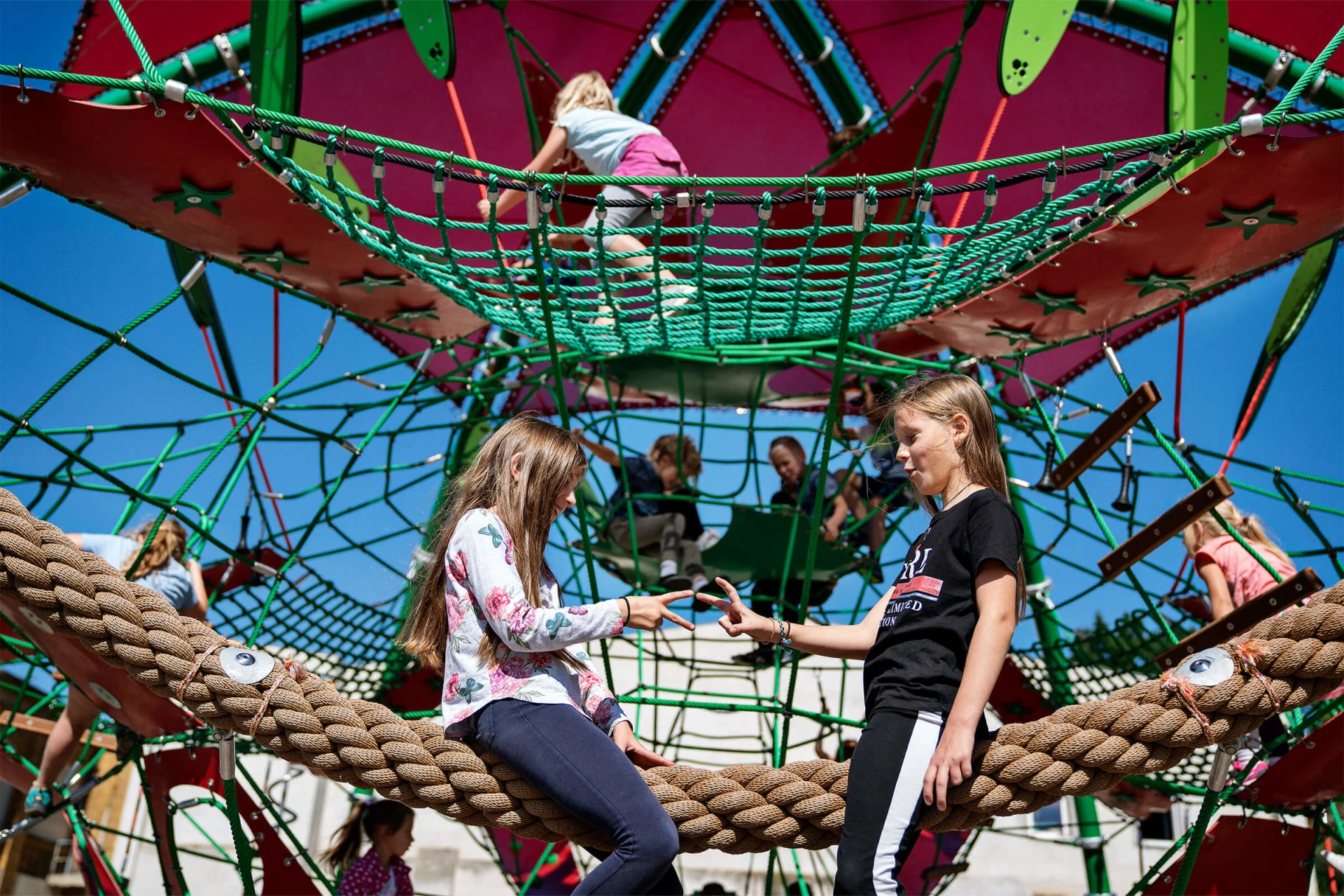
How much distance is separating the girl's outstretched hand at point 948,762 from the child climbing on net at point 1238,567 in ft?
4.81

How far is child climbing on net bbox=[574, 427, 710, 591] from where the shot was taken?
3.23 m

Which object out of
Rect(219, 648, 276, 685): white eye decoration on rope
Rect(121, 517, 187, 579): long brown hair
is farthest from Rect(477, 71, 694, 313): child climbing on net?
Rect(219, 648, 276, 685): white eye decoration on rope

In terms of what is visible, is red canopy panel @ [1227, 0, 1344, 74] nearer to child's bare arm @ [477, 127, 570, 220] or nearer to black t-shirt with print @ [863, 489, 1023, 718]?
child's bare arm @ [477, 127, 570, 220]

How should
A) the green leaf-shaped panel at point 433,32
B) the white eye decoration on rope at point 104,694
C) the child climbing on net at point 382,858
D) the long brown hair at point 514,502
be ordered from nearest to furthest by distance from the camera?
the long brown hair at point 514,502 → the white eye decoration on rope at point 104,694 → the green leaf-shaped panel at point 433,32 → the child climbing on net at point 382,858

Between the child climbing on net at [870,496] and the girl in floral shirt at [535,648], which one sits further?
the child climbing on net at [870,496]

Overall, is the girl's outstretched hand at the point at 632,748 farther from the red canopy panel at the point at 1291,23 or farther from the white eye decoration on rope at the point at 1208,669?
the red canopy panel at the point at 1291,23

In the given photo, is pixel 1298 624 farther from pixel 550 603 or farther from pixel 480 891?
pixel 480 891

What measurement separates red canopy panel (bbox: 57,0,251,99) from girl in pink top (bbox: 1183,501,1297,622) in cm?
298

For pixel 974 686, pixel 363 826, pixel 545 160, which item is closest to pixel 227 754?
pixel 974 686

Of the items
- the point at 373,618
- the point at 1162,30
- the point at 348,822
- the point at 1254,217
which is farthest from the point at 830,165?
the point at 348,822

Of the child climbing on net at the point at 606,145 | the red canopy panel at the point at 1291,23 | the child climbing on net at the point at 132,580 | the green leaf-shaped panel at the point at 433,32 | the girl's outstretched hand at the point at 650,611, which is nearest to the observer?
the girl's outstretched hand at the point at 650,611

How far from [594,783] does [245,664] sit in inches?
18.6

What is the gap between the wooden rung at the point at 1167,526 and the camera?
5.73 ft

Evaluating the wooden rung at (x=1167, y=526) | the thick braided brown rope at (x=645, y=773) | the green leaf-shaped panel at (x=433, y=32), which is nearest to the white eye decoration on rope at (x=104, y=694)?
the thick braided brown rope at (x=645, y=773)
